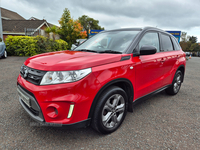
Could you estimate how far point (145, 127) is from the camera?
8.36 ft

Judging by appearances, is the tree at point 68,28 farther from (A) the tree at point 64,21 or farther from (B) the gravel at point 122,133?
(B) the gravel at point 122,133

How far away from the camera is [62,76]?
5.89 ft

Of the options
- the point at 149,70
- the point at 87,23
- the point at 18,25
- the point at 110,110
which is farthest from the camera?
the point at 87,23

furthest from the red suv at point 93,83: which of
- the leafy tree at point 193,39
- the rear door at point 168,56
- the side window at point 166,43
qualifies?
the leafy tree at point 193,39

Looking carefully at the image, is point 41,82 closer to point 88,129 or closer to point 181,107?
point 88,129

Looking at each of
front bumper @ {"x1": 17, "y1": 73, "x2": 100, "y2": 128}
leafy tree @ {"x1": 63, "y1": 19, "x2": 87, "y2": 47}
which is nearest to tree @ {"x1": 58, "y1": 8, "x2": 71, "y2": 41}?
leafy tree @ {"x1": 63, "y1": 19, "x2": 87, "y2": 47}

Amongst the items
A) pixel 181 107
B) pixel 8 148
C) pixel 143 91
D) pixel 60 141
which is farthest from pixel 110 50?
pixel 181 107

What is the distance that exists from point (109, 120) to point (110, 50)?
120 cm

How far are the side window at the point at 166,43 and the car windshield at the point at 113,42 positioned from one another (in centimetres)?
105

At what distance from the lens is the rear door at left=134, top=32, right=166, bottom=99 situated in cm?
257

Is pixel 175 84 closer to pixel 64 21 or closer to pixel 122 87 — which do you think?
pixel 122 87

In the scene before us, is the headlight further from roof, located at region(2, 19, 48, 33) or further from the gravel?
roof, located at region(2, 19, 48, 33)

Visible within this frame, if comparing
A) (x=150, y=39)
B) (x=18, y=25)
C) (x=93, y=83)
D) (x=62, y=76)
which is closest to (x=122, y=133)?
(x=93, y=83)

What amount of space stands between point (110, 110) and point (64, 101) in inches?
30.9
